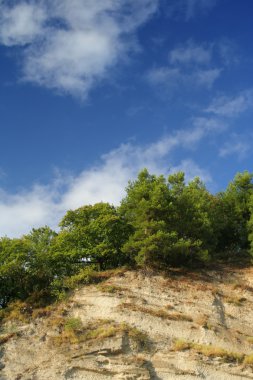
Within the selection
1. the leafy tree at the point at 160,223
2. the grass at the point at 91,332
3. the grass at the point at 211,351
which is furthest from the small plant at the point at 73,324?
the leafy tree at the point at 160,223

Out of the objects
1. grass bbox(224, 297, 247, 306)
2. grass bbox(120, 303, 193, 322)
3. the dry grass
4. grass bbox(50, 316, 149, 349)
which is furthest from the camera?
grass bbox(224, 297, 247, 306)

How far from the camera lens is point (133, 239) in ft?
145

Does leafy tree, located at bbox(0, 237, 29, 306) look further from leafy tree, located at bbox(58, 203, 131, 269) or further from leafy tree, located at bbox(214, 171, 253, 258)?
leafy tree, located at bbox(214, 171, 253, 258)

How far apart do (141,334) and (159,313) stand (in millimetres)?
2667

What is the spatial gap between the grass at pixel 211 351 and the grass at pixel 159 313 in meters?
2.41

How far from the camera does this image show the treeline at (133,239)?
1679 inches

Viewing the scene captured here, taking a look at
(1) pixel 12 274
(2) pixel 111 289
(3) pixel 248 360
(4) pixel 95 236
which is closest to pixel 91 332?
(2) pixel 111 289

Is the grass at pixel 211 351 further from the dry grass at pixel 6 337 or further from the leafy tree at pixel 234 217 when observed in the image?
the leafy tree at pixel 234 217

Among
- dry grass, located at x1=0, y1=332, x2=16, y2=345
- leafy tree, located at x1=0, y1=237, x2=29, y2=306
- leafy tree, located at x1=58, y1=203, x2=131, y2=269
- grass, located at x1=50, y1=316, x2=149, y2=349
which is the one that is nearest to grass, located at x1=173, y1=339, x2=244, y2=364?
grass, located at x1=50, y1=316, x2=149, y2=349

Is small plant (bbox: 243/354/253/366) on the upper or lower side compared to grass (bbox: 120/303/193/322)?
lower

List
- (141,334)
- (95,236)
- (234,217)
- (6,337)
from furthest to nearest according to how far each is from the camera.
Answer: (234,217) < (95,236) < (6,337) < (141,334)

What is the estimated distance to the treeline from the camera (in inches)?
1679

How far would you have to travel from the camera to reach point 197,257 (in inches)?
1713

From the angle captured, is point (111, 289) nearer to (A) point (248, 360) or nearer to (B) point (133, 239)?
(B) point (133, 239)
